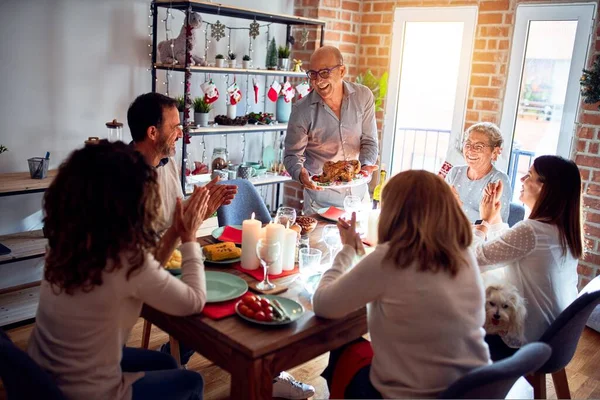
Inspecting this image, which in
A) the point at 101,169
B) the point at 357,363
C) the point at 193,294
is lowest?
the point at 357,363

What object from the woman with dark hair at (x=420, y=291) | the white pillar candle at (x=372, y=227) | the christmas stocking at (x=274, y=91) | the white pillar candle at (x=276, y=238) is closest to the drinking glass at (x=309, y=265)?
the white pillar candle at (x=276, y=238)

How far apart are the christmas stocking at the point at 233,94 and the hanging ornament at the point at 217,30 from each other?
0.33 meters

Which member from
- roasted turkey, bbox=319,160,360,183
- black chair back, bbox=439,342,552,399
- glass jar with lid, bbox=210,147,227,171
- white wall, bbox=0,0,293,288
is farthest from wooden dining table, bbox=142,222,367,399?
glass jar with lid, bbox=210,147,227,171

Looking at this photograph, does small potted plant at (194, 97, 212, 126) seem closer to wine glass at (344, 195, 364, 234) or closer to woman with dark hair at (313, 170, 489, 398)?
wine glass at (344, 195, 364, 234)

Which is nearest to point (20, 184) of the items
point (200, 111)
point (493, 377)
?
point (200, 111)

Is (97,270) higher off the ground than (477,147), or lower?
lower

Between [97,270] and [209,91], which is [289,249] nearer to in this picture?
[97,270]

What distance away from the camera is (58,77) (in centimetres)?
319

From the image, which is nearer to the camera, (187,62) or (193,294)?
(193,294)

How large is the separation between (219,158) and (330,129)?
1.00 metres

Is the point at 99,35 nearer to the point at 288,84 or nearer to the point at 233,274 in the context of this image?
the point at 288,84

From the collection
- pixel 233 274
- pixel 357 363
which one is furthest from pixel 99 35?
pixel 357 363

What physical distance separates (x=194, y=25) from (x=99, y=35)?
0.56 m

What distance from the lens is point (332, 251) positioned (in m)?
2.15
